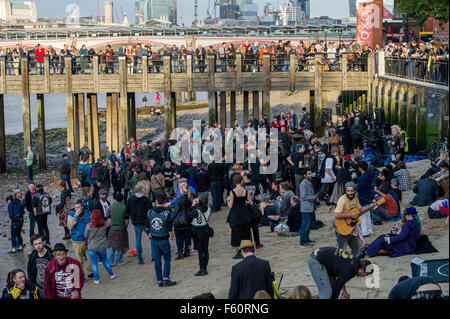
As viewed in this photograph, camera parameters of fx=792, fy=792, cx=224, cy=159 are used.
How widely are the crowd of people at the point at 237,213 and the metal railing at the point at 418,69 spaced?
111 inches

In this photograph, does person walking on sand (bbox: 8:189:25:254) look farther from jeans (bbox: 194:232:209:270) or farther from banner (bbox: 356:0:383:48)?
banner (bbox: 356:0:383:48)

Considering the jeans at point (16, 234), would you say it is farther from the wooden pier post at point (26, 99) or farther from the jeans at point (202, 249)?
the wooden pier post at point (26, 99)

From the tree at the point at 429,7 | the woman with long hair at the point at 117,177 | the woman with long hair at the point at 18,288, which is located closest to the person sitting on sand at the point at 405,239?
the woman with long hair at the point at 18,288

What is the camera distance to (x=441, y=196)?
586 inches

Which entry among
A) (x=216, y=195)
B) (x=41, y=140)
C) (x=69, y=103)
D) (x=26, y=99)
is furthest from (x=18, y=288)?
(x=41, y=140)

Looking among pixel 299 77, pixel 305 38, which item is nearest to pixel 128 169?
pixel 299 77

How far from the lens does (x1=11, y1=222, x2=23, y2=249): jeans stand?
16.2 m

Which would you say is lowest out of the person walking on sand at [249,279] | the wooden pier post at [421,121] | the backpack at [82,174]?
the backpack at [82,174]

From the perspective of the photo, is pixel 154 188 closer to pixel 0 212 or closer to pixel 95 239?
pixel 95 239

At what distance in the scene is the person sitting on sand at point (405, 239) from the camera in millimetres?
11859

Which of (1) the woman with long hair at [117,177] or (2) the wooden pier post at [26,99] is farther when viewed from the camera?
(2) the wooden pier post at [26,99]

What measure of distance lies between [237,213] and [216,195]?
5.19 m

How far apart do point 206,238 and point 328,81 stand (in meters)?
18.0

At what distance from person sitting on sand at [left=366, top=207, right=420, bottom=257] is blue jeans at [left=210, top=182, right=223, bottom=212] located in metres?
6.71
